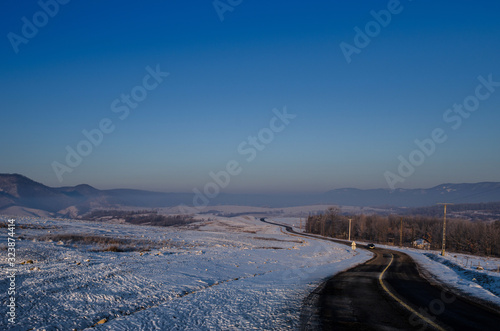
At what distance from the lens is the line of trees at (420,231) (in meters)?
83.9

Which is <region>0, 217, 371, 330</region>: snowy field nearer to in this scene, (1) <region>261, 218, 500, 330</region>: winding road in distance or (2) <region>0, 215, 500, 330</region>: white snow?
(2) <region>0, 215, 500, 330</region>: white snow

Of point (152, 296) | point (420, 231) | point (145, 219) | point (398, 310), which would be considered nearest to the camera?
point (398, 310)

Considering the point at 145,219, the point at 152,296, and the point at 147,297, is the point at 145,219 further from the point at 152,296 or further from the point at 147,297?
the point at 147,297

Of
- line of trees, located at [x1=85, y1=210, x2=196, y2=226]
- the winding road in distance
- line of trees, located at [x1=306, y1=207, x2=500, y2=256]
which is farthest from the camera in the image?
line of trees, located at [x1=85, y1=210, x2=196, y2=226]

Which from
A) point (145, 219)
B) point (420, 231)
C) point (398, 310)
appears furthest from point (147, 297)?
point (145, 219)

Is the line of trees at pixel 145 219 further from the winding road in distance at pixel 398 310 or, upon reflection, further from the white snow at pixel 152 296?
the winding road in distance at pixel 398 310

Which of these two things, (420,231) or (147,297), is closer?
(147,297)

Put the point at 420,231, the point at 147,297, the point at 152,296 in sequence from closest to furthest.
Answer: the point at 147,297 < the point at 152,296 < the point at 420,231

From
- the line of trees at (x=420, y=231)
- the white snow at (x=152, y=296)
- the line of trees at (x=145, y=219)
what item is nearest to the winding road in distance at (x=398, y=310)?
the white snow at (x=152, y=296)

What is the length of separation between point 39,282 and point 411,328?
11828mm

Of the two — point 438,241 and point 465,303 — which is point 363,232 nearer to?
point 438,241

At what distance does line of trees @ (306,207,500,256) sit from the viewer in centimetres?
8388

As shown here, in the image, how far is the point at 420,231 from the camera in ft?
349

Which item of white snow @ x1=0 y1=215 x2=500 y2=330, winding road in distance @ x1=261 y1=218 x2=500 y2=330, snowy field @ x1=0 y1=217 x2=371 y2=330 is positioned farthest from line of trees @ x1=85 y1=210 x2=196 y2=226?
winding road in distance @ x1=261 y1=218 x2=500 y2=330
